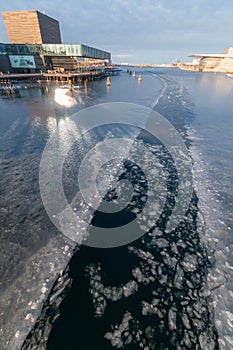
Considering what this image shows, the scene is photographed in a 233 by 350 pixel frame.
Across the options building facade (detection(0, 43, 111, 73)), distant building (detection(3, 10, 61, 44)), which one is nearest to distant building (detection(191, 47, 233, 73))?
building facade (detection(0, 43, 111, 73))

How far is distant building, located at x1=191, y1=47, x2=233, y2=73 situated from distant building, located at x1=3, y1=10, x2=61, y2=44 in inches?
A: 3740

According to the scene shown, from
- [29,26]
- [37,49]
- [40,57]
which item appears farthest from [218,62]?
[40,57]

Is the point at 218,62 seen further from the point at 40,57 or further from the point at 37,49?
the point at 40,57

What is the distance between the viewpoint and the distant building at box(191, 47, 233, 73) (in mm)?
94881

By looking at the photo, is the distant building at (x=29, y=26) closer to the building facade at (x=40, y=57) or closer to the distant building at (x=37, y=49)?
the distant building at (x=37, y=49)

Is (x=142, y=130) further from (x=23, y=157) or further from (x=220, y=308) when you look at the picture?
(x=220, y=308)

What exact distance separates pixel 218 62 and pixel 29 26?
10637 cm

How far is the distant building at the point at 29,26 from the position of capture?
57.6m

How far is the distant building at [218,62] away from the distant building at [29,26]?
9498cm

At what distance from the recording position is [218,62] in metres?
102

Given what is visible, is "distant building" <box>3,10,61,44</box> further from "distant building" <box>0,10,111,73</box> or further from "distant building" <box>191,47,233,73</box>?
"distant building" <box>191,47,233,73</box>

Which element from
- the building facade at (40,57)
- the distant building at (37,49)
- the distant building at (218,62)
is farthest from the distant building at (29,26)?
the distant building at (218,62)

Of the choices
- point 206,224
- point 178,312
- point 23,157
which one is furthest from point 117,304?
point 23,157

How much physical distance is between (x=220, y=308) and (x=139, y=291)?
1.44m
